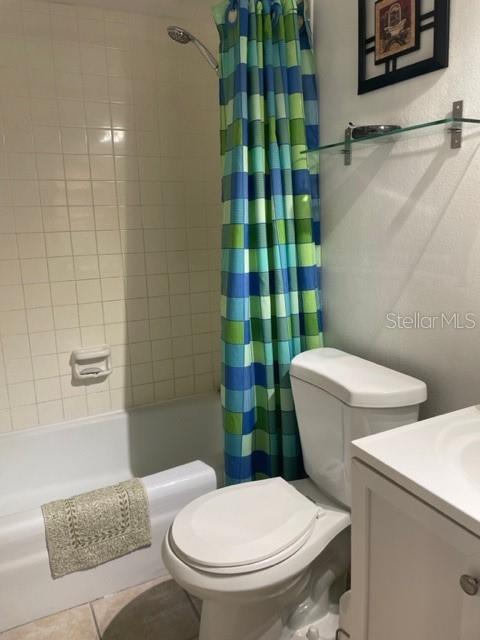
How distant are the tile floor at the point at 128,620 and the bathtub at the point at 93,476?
32 millimetres

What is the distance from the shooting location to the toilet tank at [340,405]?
138 cm

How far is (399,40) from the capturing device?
142cm

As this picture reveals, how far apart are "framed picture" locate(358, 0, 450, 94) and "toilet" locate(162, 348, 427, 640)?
0.87 meters

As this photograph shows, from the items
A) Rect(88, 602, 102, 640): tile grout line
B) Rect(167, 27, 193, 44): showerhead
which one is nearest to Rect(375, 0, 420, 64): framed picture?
Rect(167, 27, 193, 44): showerhead

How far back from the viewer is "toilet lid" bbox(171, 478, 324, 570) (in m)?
1.27

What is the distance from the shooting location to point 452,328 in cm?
141

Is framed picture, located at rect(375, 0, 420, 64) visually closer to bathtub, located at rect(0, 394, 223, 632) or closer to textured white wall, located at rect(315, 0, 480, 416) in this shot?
textured white wall, located at rect(315, 0, 480, 416)

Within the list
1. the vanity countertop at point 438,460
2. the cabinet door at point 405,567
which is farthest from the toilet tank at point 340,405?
the cabinet door at point 405,567

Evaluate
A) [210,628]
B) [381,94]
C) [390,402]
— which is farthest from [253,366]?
[381,94]

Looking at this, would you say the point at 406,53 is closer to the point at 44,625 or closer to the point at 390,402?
the point at 390,402

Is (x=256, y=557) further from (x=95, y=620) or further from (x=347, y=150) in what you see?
(x=347, y=150)

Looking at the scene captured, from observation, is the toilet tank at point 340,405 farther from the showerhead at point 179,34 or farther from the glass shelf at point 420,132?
the showerhead at point 179,34

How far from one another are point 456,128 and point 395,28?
0.37 m

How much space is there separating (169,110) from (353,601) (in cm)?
207
